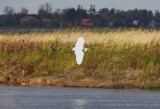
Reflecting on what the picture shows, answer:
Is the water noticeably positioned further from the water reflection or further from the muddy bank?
the muddy bank

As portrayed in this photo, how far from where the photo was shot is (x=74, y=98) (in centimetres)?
2030

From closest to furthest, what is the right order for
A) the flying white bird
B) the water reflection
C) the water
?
1. the water reflection
2. the water
3. the flying white bird

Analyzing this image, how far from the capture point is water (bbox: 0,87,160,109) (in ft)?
61.6

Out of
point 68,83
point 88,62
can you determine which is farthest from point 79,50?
point 88,62

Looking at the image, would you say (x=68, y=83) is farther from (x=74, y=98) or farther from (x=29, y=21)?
(x=29, y=21)

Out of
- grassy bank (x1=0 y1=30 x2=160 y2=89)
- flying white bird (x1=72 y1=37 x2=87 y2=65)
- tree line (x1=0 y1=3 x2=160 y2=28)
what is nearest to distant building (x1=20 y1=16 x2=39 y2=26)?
tree line (x1=0 y1=3 x2=160 y2=28)

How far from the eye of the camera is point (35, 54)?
28.0 meters

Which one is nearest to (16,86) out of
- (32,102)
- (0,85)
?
(0,85)

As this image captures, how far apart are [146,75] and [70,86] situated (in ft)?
7.07

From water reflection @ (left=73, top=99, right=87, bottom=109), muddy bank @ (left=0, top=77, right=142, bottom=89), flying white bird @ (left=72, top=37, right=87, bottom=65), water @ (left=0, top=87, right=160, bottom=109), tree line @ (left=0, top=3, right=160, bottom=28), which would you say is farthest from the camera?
tree line @ (left=0, top=3, right=160, bottom=28)

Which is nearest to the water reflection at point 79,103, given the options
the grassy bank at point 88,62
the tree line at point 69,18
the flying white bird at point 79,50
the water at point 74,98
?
the water at point 74,98

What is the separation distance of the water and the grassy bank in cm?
139

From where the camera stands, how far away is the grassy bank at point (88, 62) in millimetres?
24500

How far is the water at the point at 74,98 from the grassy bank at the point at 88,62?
1.39m
